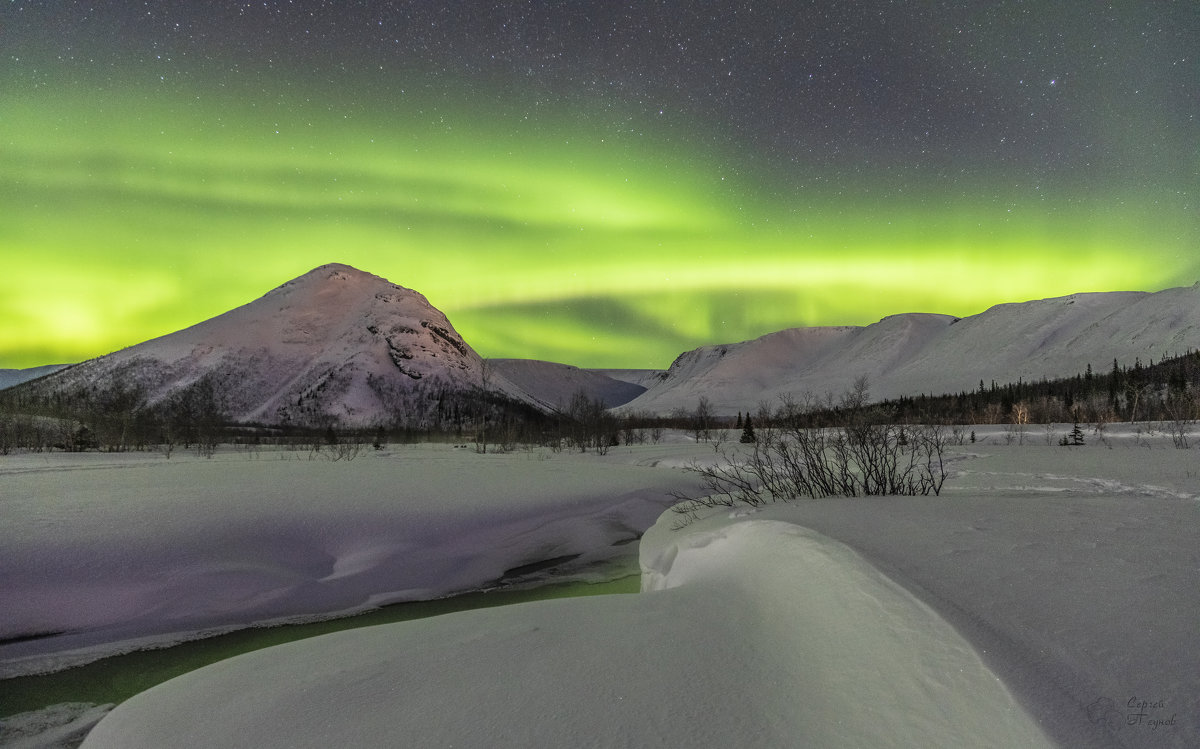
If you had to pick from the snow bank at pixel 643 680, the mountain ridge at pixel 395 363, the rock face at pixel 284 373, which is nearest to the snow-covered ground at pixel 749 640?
the snow bank at pixel 643 680

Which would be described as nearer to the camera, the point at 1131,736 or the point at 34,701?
the point at 1131,736

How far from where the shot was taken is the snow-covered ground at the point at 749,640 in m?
2.33

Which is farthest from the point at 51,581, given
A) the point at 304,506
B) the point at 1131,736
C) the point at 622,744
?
the point at 1131,736

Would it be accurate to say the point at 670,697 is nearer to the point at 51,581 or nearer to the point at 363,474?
the point at 51,581

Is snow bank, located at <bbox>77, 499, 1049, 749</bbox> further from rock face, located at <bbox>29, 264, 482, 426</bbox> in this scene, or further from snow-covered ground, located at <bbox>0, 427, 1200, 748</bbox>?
rock face, located at <bbox>29, 264, 482, 426</bbox>

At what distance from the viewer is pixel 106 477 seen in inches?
592

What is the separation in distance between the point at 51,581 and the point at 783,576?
31.1ft

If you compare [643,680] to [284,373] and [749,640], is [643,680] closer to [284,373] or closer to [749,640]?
[749,640]

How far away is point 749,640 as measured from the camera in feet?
11.8

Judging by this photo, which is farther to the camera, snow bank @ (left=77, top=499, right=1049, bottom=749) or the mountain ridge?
the mountain ridge

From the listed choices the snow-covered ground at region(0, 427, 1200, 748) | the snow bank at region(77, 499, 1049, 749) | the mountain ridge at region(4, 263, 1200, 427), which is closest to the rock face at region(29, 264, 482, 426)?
the mountain ridge at region(4, 263, 1200, 427)

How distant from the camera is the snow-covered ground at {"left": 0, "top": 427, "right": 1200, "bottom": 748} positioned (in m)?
2.33

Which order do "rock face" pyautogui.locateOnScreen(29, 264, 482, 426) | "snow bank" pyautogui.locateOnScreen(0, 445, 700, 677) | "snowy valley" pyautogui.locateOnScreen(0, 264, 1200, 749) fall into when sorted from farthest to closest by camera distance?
"rock face" pyautogui.locateOnScreen(29, 264, 482, 426)
"snow bank" pyautogui.locateOnScreen(0, 445, 700, 677)
"snowy valley" pyautogui.locateOnScreen(0, 264, 1200, 749)

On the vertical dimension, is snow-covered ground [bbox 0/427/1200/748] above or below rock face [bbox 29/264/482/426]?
below
